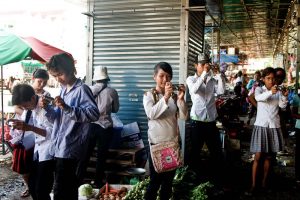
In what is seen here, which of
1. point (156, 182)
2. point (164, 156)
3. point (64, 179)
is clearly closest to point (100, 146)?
point (156, 182)

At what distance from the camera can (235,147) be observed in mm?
8250

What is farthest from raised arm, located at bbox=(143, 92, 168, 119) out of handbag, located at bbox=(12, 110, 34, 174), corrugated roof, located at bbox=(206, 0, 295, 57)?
corrugated roof, located at bbox=(206, 0, 295, 57)

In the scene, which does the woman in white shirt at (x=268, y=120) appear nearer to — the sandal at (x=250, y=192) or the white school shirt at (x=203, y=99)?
the sandal at (x=250, y=192)

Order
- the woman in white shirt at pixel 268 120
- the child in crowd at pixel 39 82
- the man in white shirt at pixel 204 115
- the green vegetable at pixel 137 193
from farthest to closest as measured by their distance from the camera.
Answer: the man in white shirt at pixel 204 115
the woman in white shirt at pixel 268 120
the child in crowd at pixel 39 82
the green vegetable at pixel 137 193

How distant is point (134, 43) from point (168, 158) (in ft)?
12.1

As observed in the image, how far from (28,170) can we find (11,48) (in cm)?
406

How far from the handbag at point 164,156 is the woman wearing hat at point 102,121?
2.46 m

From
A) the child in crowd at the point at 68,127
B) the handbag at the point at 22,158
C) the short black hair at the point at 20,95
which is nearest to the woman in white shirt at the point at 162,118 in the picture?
the child in crowd at the point at 68,127

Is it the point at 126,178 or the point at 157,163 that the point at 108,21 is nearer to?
the point at 126,178

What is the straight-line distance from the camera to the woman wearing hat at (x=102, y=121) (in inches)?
240

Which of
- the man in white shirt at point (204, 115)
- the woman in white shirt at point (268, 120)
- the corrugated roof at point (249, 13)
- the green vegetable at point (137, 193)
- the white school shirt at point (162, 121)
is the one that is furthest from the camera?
the corrugated roof at point (249, 13)

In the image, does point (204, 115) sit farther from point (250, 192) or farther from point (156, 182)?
point (156, 182)

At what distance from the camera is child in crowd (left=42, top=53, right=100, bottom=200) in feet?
11.0

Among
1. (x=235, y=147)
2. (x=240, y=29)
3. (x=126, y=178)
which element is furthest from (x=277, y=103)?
(x=240, y=29)
